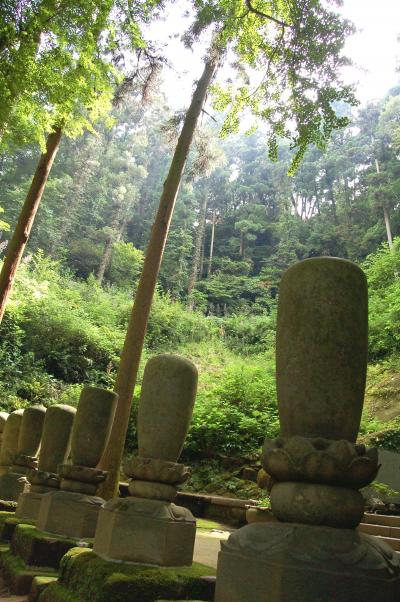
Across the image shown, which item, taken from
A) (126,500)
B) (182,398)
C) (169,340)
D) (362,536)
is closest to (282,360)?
(362,536)

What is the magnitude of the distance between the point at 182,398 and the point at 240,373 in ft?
37.8

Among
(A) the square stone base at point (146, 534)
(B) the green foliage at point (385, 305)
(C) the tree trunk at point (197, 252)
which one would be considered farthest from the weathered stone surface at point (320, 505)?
(C) the tree trunk at point (197, 252)

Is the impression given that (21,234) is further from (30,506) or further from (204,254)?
(204,254)

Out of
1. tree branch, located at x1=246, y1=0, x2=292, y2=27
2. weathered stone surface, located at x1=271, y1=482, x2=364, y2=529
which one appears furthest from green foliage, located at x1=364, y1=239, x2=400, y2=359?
weathered stone surface, located at x1=271, y1=482, x2=364, y2=529

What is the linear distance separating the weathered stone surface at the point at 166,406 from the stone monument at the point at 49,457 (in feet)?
6.14

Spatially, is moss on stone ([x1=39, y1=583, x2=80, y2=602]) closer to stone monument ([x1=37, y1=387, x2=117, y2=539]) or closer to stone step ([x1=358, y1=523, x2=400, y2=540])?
stone monument ([x1=37, y1=387, x2=117, y2=539])

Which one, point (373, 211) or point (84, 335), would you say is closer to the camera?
point (84, 335)

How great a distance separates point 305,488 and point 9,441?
597 centimetres

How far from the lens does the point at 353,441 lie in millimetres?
1950

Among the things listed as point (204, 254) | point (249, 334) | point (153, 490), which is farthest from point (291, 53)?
point (204, 254)

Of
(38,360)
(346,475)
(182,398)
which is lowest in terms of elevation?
(346,475)

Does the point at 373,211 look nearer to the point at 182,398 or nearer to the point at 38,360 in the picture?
the point at 38,360

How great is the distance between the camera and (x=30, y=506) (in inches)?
182

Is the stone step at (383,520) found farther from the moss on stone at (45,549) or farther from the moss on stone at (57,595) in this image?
the moss on stone at (57,595)
